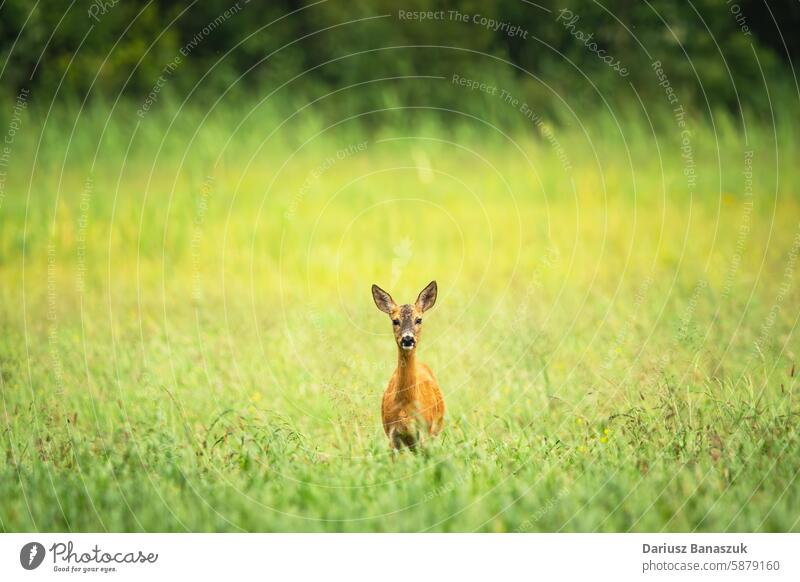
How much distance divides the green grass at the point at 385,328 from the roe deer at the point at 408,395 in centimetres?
20

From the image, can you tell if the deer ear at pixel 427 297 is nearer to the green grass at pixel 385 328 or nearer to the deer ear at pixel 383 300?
the deer ear at pixel 383 300

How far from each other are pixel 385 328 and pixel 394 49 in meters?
7.84

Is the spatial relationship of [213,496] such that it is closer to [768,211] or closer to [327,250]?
[327,250]

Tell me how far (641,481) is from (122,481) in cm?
345

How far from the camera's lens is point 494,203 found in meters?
15.2

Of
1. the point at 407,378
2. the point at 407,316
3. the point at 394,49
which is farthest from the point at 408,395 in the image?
the point at 394,49

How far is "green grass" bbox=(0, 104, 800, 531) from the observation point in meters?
6.71

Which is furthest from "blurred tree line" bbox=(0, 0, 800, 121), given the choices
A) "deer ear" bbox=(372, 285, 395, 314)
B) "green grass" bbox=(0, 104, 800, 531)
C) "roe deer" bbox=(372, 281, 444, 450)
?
"roe deer" bbox=(372, 281, 444, 450)

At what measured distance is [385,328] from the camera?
35.9 ft

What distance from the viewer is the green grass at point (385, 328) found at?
671 cm
